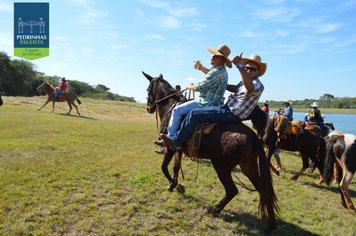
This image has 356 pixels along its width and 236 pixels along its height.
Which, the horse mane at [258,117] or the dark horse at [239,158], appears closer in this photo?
the dark horse at [239,158]

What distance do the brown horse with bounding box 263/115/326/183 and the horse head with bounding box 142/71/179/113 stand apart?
12.4 feet

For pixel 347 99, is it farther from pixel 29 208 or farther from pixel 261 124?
pixel 29 208

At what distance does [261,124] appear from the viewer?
291 inches

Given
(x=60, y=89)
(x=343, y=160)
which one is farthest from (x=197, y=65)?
(x=60, y=89)

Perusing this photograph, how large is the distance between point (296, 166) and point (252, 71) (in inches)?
288

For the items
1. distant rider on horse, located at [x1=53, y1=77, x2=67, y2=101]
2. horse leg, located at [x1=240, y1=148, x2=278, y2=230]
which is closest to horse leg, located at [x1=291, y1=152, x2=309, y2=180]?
horse leg, located at [x1=240, y1=148, x2=278, y2=230]

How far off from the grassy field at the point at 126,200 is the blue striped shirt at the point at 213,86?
4.27ft

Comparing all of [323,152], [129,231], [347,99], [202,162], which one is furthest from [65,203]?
[347,99]

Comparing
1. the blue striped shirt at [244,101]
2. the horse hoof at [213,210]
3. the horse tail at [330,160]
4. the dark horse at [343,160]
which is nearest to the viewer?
the blue striped shirt at [244,101]

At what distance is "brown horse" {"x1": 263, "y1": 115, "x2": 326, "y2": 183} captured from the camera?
9.54 meters

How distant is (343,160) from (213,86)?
3974 millimetres

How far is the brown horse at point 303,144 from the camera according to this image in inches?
376

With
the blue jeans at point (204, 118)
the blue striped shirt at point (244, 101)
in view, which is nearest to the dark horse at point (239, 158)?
the blue jeans at point (204, 118)

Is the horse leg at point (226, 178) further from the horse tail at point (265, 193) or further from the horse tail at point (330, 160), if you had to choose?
the horse tail at point (330, 160)
